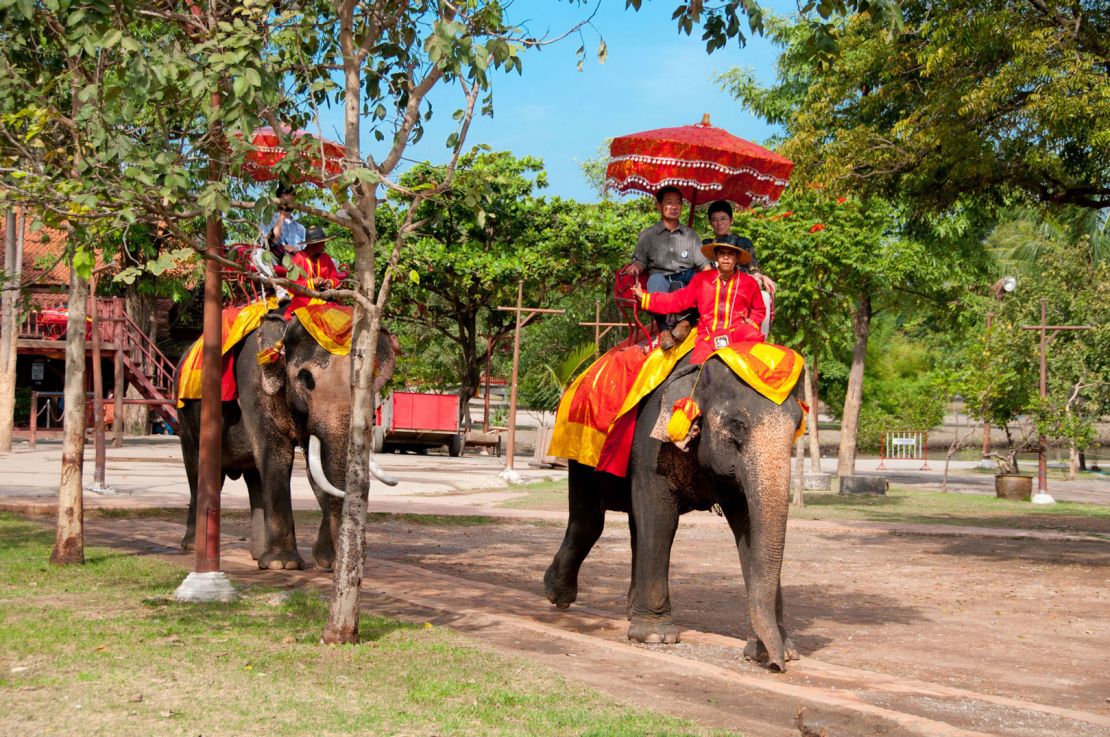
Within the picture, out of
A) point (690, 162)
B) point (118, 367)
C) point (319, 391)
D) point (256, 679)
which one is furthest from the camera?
point (118, 367)

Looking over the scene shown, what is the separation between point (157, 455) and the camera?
95.7 ft

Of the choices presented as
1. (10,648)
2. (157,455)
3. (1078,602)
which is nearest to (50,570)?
(10,648)

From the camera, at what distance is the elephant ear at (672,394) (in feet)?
27.9

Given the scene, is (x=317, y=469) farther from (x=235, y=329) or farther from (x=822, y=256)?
(x=822, y=256)

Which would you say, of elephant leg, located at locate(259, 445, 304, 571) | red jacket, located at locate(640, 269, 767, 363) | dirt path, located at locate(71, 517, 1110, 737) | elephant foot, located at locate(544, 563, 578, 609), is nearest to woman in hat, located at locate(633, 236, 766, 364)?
red jacket, located at locate(640, 269, 767, 363)

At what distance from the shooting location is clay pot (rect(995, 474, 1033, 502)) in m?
27.0

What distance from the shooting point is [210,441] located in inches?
368

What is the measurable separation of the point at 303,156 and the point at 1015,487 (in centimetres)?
2290

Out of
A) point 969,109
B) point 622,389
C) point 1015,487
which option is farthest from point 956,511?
point 622,389

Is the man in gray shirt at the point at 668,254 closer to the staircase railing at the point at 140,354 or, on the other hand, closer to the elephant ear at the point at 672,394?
the elephant ear at the point at 672,394

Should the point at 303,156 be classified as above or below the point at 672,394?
above

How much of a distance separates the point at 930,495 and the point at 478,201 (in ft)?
71.2

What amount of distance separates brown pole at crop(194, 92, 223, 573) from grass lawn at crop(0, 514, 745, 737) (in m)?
0.45

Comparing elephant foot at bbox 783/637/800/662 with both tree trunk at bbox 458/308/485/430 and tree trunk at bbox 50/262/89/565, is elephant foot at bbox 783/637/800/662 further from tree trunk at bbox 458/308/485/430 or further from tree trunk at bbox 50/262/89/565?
tree trunk at bbox 458/308/485/430
